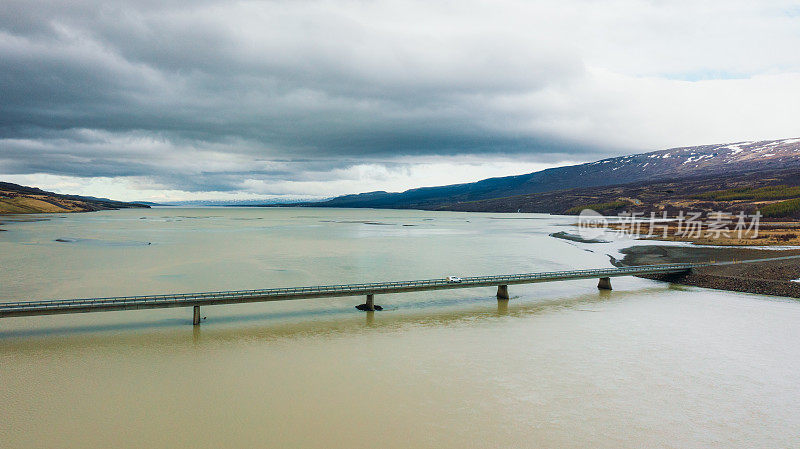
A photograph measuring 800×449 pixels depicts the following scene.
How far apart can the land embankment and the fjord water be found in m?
3.63

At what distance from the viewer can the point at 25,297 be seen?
47750 millimetres

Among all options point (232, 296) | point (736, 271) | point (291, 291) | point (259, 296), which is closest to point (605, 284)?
point (736, 271)

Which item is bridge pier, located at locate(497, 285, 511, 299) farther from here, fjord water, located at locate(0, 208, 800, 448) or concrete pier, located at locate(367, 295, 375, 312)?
concrete pier, located at locate(367, 295, 375, 312)

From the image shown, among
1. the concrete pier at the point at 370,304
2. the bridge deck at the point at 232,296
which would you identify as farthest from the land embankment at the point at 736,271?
the concrete pier at the point at 370,304

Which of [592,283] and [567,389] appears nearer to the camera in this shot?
[567,389]

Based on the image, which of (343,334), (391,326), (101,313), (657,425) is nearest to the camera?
(657,425)

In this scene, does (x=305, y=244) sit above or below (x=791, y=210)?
below

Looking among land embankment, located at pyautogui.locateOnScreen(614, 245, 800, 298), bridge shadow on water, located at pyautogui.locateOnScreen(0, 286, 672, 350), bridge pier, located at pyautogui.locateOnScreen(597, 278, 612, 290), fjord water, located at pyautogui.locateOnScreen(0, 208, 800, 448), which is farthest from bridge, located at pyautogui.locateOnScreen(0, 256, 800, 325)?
land embankment, located at pyautogui.locateOnScreen(614, 245, 800, 298)

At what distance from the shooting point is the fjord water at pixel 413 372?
20953 mm

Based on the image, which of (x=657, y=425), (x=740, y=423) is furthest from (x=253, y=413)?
(x=740, y=423)

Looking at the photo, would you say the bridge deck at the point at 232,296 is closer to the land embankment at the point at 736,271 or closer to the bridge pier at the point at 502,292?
the bridge pier at the point at 502,292

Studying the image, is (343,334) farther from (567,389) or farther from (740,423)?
(740,423)

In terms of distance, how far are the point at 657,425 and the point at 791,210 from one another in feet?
524

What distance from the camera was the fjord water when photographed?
21.0m
